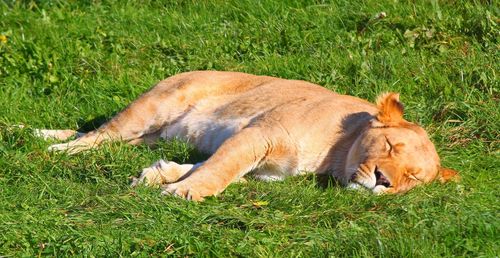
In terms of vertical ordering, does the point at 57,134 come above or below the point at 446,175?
below

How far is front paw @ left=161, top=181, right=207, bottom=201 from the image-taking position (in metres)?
5.51

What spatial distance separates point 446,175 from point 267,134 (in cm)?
107

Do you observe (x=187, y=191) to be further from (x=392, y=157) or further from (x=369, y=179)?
(x=392, y=157)

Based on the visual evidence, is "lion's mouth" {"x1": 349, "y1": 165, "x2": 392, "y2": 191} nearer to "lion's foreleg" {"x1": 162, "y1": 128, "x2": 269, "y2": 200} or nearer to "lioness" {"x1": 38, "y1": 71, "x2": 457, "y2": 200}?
"lioness" {"x1": 38, "y1": 71, "x2": 457, "y2": 200}

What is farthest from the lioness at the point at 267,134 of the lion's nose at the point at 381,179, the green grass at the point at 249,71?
the green grass at the point at 249,71

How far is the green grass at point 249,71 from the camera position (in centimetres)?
486

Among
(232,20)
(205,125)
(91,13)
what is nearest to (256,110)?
(205,125)

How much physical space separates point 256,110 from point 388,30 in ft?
7.10

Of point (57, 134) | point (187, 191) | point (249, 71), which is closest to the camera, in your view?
point (187, 191)

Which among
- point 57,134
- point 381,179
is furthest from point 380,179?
point 57,134

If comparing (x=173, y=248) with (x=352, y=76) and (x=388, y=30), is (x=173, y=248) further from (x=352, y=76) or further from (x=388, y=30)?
(x=388, y=30)

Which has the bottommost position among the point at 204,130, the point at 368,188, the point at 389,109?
the point at 204,130

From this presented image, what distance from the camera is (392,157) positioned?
5.73 metres

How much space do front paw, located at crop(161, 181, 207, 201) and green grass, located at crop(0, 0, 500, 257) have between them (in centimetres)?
10
